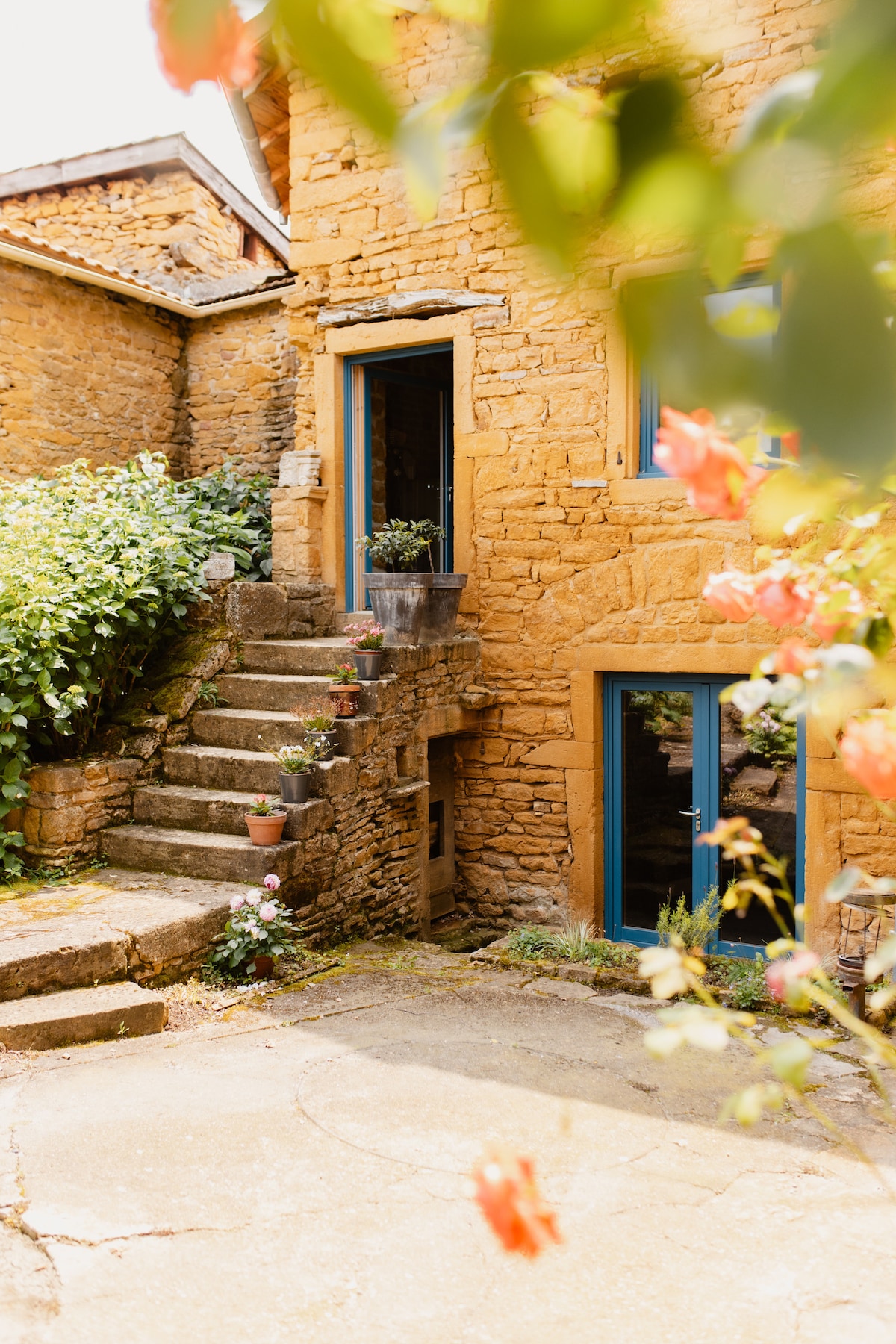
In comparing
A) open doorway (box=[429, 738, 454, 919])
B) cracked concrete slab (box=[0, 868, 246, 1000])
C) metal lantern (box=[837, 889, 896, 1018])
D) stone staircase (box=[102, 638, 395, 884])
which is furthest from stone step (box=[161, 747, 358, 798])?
metal lantern (box=[837, 889, 896, 1018])

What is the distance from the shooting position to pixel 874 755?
1295 millimetres

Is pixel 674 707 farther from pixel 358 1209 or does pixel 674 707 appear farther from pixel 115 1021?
pixel 358 1209

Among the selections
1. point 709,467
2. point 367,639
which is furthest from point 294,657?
point 709,467

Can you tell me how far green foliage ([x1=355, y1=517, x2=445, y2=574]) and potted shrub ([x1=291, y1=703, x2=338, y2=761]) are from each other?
165 centimetres

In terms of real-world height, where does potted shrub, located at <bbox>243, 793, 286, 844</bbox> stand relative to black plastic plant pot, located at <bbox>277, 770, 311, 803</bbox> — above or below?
below

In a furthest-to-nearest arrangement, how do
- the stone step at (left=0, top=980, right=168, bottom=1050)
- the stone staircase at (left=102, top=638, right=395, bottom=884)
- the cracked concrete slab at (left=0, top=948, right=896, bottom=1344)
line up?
the stone staircase at (left=102, top=638, right=395, bottom=884), the stone step at (left=0, top=980, right=168, bottom=1050), the cracked concrete slab at (left=0, top=948, right=896, bottom=1344)

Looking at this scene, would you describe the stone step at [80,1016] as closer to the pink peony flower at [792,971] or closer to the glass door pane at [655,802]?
the pink peony flower at [792,971]

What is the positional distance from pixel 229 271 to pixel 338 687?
6.75 metres

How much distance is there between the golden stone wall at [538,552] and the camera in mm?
6449

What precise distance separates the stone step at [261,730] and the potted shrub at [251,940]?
99 cm

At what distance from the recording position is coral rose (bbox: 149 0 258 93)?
511 millimetres

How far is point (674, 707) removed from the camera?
266 inches

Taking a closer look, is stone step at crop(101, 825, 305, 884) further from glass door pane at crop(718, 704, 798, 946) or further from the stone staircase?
glass door pane at crop(718, 704, 798, 946)

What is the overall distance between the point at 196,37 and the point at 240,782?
5614 mm
